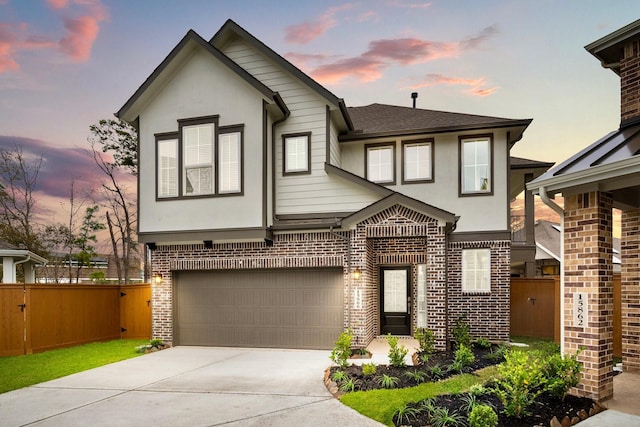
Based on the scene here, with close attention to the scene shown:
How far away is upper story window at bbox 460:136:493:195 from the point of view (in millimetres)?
11477

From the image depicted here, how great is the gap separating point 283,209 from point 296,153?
153cm

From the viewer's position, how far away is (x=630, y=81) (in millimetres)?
7094

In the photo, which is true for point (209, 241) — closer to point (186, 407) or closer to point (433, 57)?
point (186, 407)

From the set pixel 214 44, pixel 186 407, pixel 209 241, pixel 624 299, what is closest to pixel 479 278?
pixel 624 299

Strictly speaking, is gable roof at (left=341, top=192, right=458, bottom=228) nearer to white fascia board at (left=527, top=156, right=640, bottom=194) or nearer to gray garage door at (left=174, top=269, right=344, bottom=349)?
gray garage door at (left=174, top=269, right=344, bottom=349)

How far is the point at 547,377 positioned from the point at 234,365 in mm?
5913

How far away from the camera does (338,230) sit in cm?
1041

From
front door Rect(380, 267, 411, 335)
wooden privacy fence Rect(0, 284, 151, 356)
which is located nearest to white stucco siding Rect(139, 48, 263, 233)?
wooden privacy fence Rect(0, 284, 151, 356)

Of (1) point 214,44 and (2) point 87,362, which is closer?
(2) point 87,362

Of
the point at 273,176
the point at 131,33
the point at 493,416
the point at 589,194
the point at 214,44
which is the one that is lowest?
the point at 493,416

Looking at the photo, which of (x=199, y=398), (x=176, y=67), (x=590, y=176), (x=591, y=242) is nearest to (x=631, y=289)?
(x=591, y=242)

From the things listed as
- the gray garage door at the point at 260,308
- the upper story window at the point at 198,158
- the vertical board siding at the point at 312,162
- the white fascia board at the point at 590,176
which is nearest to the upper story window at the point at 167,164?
the upper story window at the point at 198,158

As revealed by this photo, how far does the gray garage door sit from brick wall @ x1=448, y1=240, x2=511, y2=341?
129 inches

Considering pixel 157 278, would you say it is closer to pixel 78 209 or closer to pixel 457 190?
pixel 457 190
